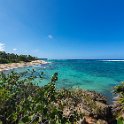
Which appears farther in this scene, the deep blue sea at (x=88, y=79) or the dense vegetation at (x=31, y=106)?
the deep blue sea at (x=88, y=79)

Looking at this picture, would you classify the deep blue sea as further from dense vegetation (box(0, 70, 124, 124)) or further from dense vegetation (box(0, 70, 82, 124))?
dense vegetation (box(0, 70, 82, 124))

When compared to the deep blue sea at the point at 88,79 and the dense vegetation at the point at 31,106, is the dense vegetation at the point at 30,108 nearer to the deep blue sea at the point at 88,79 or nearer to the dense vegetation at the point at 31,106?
the dense vegetation at the point at 31,106

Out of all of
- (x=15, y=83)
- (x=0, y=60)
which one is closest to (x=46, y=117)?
Answer: (x=15, y=83)

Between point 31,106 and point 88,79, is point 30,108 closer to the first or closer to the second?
point 31,106

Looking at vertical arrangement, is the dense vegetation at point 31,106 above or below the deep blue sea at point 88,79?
above

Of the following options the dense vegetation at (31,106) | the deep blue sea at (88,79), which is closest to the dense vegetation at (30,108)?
the dense vegetation at (31,106)

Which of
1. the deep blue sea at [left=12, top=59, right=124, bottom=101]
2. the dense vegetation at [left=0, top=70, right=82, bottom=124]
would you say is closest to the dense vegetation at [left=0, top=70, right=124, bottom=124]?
the dense vegetation at [left=0, top=70, right=82, bottom=124]

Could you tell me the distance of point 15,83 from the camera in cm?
659

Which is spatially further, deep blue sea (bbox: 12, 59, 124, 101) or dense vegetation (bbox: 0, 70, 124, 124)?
deep blue sea (bbox: 12, 59, 124, 101)

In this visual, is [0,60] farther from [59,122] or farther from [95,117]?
[59,122]

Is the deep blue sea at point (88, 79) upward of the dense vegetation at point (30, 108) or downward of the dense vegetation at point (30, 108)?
downward

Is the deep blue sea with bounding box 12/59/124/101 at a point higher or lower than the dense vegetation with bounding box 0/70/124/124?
lower

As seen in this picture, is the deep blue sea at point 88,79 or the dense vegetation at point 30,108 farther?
the deep blue sea at point 88,79

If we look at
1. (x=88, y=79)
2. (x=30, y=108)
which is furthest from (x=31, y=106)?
(x=88, y=79)
